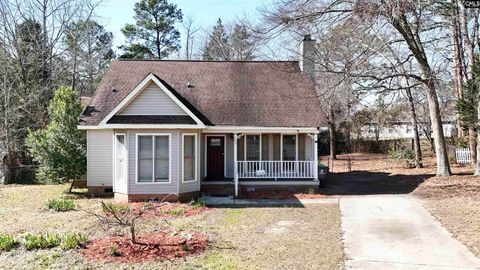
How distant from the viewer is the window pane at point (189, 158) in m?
15.9

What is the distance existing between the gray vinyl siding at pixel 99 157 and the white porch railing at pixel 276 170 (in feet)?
17.9

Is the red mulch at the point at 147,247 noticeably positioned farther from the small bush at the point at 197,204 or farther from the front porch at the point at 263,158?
the front porch at the point at 263,158

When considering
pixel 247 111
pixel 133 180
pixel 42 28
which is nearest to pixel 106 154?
pixel 133 180

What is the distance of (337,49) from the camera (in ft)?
73.9

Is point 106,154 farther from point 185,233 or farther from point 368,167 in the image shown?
point 368,167

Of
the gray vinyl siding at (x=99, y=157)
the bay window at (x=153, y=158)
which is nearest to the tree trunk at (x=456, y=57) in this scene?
the bay window at (x=153, y=158)

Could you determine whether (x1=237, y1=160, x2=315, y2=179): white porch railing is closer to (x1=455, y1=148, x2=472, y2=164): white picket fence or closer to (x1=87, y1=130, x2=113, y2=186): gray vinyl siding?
(x1=87, y1=130, x2=113, y2=186): gray vinyl siding

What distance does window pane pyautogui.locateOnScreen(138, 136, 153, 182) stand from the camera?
15422mm

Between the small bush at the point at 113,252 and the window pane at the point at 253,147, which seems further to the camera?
the window pane at the point at 253,147

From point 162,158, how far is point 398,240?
8.72 meters

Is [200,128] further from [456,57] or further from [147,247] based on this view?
[456,57]

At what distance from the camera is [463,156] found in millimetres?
25844

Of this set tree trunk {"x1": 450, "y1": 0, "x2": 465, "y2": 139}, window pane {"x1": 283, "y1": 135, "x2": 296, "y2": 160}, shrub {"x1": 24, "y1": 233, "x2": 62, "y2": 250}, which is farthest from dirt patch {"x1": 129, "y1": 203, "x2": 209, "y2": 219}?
tree trunk {"x1": 450, "y1": 0, "x2": 465, "y2": 139}

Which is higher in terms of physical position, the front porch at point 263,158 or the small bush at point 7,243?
the front porch at point 263,158
